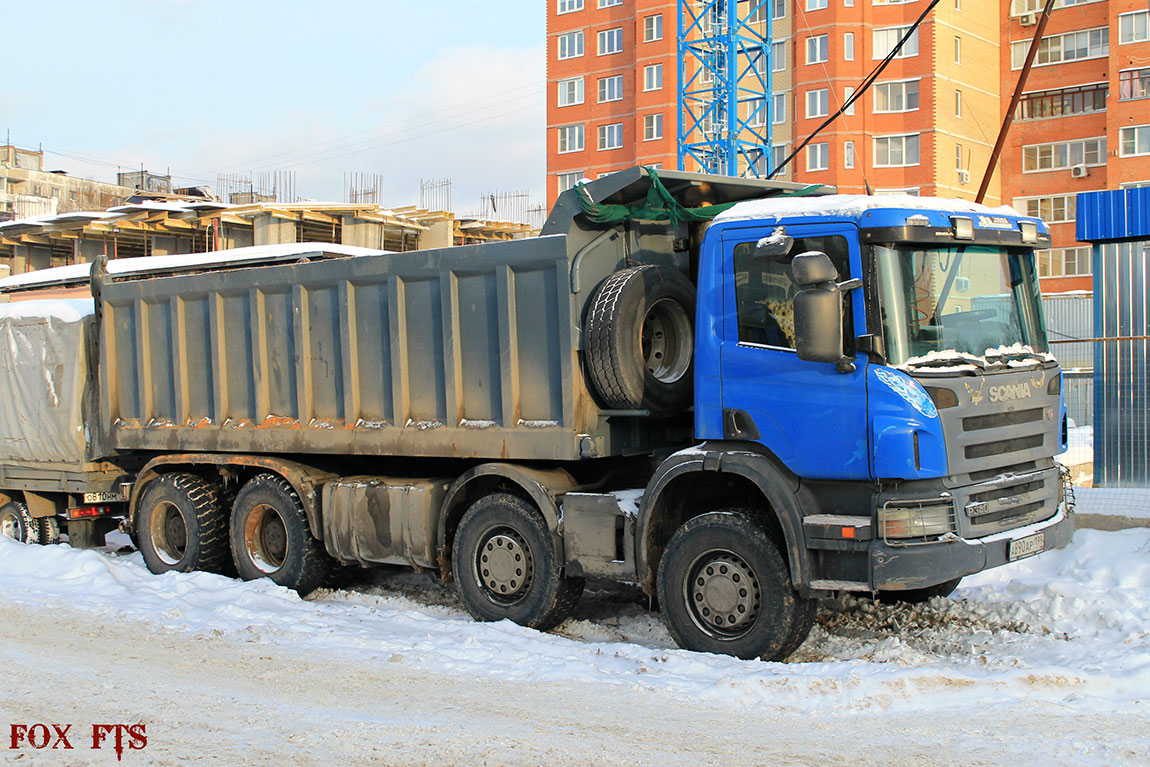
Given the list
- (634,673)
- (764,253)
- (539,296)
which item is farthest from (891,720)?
(539,296)

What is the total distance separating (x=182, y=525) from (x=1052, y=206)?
5209 cm

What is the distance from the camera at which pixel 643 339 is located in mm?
8039

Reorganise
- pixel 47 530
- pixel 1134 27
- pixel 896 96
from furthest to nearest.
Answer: pixel 896 96, pixel 1134 27, pixel 47 530

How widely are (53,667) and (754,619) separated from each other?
182 inches

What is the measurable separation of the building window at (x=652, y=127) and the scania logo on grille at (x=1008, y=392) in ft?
173

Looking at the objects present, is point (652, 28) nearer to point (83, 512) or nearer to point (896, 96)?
point (896, 96)

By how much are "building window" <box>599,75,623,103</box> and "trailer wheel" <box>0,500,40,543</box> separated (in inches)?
2019

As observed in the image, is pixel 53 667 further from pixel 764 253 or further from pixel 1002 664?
pixel 1002 664

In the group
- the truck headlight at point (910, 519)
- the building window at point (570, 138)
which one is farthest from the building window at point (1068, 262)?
the truck headlight at point (910, 519)

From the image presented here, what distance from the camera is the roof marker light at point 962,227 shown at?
22.3ft

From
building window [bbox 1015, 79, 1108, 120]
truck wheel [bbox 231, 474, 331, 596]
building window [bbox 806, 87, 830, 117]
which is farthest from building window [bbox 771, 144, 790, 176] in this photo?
truck wheel [bbox 231, 474, 331, 596]

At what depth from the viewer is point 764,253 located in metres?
6.98

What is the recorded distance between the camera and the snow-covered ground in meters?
6.02

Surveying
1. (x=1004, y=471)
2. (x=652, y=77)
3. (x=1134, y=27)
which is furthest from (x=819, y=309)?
(x=652, y=77)
